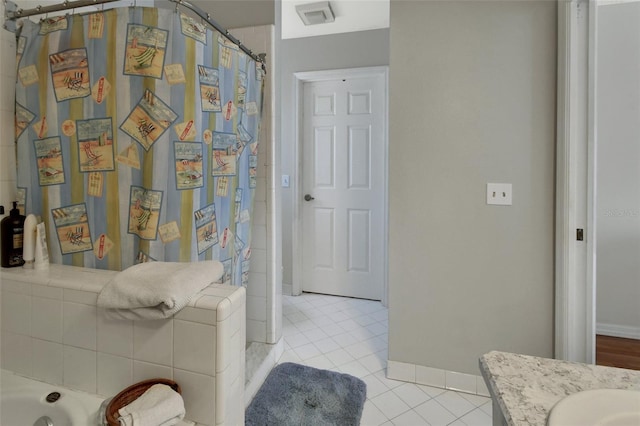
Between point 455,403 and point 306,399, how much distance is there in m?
0.79

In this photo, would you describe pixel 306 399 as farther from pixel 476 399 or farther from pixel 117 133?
pixel 117 133

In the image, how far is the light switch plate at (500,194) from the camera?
66.9 inches

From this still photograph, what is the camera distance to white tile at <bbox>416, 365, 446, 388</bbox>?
184 centimetres

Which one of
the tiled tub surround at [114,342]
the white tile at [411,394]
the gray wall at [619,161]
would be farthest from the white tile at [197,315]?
the gray wall at [619,161]

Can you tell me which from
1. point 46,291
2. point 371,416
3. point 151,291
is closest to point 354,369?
point 371,416

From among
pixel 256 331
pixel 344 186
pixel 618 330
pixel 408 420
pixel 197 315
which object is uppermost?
pixel 344 186

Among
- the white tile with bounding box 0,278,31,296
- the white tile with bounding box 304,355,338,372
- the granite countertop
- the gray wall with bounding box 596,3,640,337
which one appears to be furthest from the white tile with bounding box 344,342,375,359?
the gray wall with bounding box 596,3,640,337

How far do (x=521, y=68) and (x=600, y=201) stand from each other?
1481 mm

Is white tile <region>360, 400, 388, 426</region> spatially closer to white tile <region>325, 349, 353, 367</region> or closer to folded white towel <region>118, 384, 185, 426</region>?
white tile <region>325, 349, 353, 367</region>

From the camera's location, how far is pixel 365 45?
292 cm

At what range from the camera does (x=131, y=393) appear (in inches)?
34.5

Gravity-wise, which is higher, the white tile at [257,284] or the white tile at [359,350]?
the white tile at [257,284]

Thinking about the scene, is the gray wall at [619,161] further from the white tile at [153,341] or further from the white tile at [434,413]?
the white tile at [153,341]

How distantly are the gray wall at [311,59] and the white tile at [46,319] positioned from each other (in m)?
2.24
